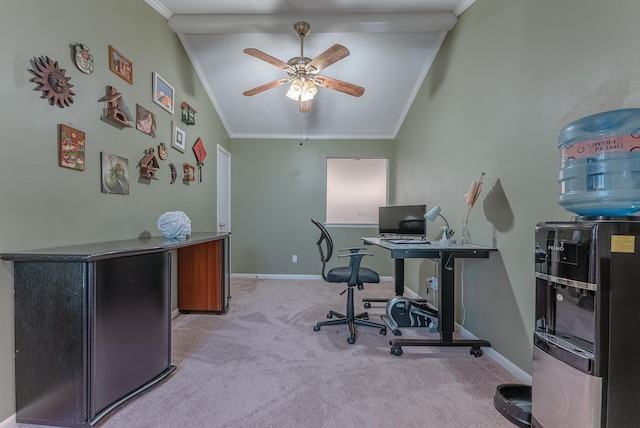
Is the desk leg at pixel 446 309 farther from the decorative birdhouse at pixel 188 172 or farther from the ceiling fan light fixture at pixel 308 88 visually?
the decorative birdhouse at pixel 188 172

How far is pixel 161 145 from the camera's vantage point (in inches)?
102

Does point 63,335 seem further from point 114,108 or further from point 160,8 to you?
point 160,8

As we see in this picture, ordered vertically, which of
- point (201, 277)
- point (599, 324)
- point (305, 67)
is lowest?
point (201, 277)

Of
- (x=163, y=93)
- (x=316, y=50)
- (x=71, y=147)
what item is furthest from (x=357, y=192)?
(x=71, y=147)

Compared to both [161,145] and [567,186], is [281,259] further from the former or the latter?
[567,186]

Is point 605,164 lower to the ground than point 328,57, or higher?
lower

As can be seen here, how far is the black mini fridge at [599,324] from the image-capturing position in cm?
101

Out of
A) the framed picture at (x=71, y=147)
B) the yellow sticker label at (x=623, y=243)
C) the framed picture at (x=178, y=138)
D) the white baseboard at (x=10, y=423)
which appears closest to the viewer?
the yellow sticker label at (x=623, y=243)

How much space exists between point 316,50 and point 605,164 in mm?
2760

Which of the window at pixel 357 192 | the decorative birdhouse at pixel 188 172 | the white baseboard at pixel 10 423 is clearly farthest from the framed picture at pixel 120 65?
the window at pixel 357 192

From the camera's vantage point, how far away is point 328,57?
2344mm

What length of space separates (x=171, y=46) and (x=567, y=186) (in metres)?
3.37

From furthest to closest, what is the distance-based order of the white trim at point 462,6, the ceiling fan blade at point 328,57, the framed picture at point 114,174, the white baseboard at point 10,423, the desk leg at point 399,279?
the desk leg at point 399,279
the white trim at point 462,6
the ceiling fan blade at point 328,57
the framed picture at point 114,174
the white baseboard at point 10,423

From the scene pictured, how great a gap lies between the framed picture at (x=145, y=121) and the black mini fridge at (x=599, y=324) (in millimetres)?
2846
